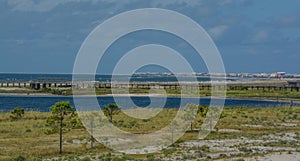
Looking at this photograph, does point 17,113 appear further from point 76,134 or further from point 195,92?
point 195,92

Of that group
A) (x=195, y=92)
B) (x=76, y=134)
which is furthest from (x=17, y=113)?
(x=195, y=92)

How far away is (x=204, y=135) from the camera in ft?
116

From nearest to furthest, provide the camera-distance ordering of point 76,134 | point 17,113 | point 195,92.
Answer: point 76,134 < point 17,113 < point 195,92

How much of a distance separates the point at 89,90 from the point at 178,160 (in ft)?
324

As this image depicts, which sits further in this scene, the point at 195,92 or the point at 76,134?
the point at 195,92

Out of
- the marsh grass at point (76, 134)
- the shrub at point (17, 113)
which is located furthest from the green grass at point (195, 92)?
the shrub at point (17, 113)

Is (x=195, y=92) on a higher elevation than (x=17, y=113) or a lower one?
higher

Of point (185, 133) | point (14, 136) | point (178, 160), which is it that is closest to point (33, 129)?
point (14, 136)

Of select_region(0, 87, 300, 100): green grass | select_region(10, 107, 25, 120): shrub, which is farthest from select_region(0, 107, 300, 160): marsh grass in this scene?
select_region(0, 87, 300, 100): green grass

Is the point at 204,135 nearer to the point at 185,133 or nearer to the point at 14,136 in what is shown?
the point at 185,133

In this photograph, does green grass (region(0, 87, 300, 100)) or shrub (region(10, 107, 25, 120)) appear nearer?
shrub (region(10, 107, 25, 120))

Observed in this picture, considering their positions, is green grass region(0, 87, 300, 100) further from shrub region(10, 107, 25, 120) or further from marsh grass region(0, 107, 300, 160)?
shrub region(10, 107, 25, 120)

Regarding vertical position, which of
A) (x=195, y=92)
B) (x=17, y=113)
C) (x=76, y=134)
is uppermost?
(x=195, y=92)

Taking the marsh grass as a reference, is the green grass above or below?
above
